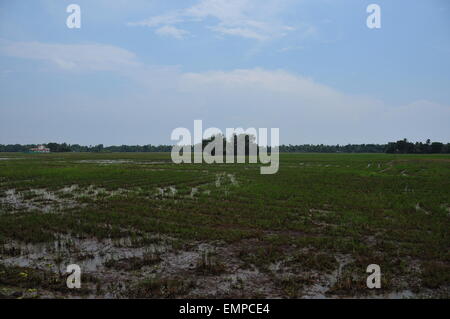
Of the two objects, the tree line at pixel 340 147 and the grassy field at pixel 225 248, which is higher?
the tree line at pixel 340 147

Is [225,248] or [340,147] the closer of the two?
[225,248]

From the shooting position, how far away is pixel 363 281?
519 cm

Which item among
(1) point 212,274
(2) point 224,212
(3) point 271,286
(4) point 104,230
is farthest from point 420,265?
(4) point 104,230

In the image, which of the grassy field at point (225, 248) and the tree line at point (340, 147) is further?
the tree line at point (340, 147)

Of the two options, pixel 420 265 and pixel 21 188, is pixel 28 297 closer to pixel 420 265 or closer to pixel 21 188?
pixel 420 265

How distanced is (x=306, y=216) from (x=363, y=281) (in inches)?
208

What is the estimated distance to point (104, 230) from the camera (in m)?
8.40

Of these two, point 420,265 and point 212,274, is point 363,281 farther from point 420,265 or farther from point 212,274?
point 212,274

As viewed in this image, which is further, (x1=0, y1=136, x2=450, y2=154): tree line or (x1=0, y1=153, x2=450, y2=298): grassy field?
(x1=0, y1=136, x2=450, y2=154): tree line

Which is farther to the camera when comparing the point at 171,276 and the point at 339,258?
the point at 339,258

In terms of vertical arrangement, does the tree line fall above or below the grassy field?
above
